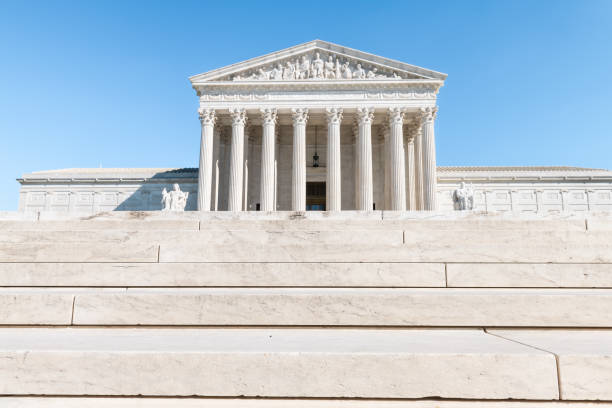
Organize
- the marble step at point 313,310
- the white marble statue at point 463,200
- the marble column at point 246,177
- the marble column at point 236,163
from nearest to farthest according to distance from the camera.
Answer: the marble step at point 313,310, the white marble statue at point 463,200, the marble column at point 236,163, the marble column at point 246,177

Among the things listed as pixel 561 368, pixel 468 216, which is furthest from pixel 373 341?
pixel 468 216

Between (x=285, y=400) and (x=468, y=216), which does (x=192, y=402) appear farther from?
(x=468, y=216)

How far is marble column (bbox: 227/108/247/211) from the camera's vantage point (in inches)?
1239

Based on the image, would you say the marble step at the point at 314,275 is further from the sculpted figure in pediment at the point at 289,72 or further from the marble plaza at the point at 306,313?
the sculpted figure in pediment at the point at 289,72

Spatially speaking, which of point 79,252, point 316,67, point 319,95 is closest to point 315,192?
point 319,95

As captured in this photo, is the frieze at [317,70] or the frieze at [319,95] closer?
the frieze at [319,95]

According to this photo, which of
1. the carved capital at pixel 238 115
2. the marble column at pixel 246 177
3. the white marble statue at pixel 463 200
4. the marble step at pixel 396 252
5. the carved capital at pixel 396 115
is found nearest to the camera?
the marble step at pixel 396 252

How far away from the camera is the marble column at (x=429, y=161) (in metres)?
30.9

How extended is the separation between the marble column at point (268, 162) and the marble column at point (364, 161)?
753 centimetres

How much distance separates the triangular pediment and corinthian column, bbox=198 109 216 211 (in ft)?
10.7

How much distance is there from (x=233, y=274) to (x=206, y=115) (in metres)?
28.4

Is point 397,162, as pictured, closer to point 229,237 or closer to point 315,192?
point 315,192

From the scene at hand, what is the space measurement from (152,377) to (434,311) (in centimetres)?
377

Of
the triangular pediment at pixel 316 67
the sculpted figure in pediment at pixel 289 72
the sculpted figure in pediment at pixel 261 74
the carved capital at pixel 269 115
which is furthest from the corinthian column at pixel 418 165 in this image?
the sculpted figure in pediment at pixel 261 74
